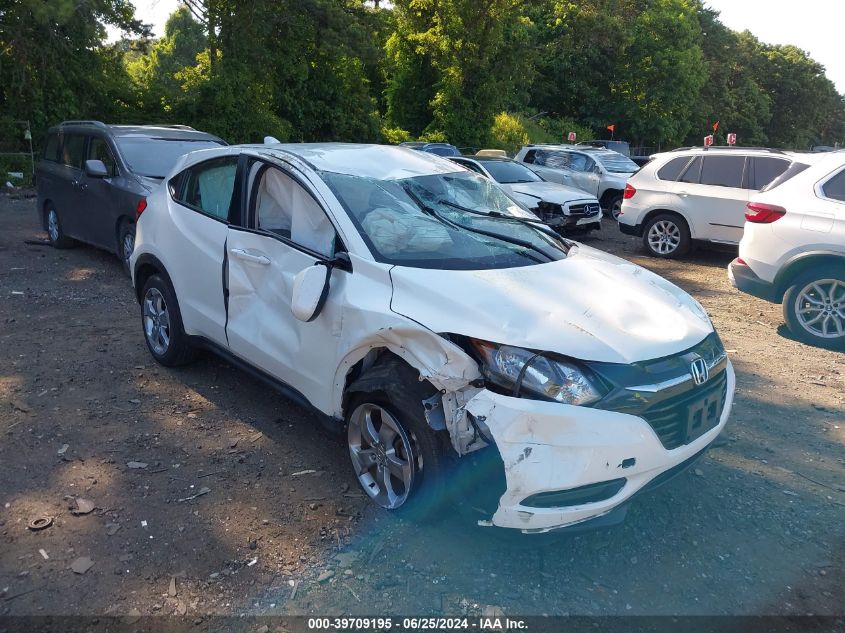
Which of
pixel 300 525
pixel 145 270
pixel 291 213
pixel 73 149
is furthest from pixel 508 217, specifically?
pixel 73 149

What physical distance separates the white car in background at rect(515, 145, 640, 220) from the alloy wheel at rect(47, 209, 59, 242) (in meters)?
10.3

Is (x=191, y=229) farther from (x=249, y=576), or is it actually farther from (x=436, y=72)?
(x=436, y=72)

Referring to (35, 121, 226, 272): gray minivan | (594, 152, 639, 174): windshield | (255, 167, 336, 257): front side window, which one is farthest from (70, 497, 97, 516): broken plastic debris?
(594, 152, 639, 174): windshield

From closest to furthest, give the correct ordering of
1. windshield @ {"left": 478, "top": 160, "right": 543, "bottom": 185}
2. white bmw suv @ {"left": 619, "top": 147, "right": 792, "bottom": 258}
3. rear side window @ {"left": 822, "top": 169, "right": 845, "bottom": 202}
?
rear side window @ {"left": 822, "top": 169, "right": 845, "bottom": 202}
white bmw suv @ {"left": 619, "top": 147, "right": 792, "bottom": 258}
windshield @ {"left": 478, "top": 160, "right": 543, "bottom": 185}

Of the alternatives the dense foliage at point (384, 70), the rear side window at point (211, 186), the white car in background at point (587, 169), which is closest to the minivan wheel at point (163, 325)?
the rear side window at point (211, 186)

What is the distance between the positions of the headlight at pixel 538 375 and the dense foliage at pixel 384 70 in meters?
16.9

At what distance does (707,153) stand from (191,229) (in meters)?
8.48

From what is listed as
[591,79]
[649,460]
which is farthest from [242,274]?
[591,79]

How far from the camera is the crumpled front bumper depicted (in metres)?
2.93

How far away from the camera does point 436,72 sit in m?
30.3

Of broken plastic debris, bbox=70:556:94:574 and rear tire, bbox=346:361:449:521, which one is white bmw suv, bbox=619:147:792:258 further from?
broken plastic debris, bbox=70:556:94:574

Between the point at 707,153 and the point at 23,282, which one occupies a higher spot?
the point at 707,153

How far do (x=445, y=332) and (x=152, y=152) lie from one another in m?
6.71

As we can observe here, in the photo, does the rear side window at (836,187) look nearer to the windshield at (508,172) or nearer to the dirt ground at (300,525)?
the dirt ground at (300,525)
